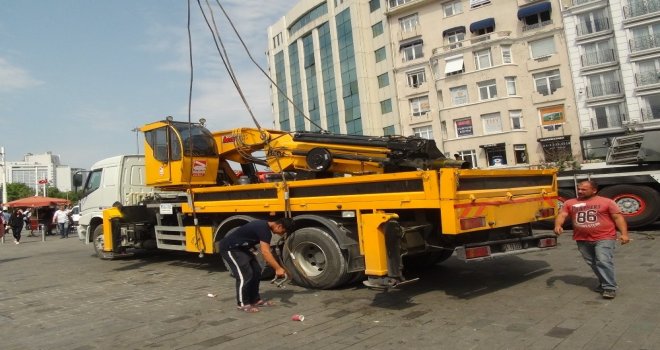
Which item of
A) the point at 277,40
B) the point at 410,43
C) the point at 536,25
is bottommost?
the point at 536,25

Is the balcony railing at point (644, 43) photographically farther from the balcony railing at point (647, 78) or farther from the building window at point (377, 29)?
the building window at point (377, 29)

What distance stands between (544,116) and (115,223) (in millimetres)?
34303

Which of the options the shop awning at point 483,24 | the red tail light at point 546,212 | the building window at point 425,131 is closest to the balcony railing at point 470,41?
the shop awning at point 483,24

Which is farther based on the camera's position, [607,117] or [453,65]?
[453,65]

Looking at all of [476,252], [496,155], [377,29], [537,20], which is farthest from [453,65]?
[476,252]

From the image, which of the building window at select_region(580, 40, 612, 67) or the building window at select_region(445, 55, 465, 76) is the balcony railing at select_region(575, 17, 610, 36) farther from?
the building window at select_region(445, 55, 465, 76)

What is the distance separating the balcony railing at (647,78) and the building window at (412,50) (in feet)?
54.3

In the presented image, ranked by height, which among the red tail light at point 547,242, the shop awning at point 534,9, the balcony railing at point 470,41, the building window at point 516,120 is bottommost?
the red tail light at point 547,242

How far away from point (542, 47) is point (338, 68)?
1961 centimetres

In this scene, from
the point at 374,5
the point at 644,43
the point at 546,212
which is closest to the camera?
the point at 546,212

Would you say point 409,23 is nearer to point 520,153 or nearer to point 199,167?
point 520,153

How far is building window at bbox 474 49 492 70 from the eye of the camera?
1507 inches

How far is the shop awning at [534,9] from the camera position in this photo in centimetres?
3633

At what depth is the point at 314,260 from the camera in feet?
22.4
